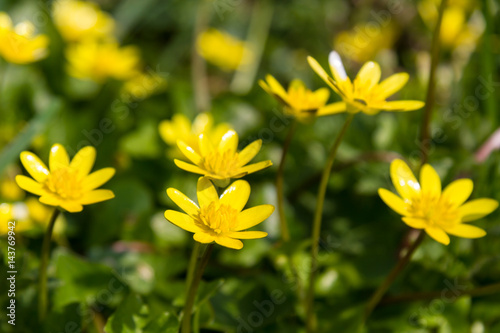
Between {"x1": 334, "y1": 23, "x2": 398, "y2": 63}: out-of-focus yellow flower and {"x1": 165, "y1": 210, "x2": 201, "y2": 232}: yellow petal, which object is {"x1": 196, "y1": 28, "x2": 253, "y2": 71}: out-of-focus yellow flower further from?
{"x1": 165, "y1": 210, "x2": 201, "y2": 232}: yellow petal

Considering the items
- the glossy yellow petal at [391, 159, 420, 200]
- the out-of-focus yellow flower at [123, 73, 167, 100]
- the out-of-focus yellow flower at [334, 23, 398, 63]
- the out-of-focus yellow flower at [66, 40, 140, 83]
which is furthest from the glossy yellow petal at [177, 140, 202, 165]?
the out-of-focus yellow flower at [334, 23, 398, 63]

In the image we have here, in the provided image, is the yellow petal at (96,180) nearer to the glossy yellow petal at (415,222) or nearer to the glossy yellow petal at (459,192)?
the glossy yellow petal at (415,222)

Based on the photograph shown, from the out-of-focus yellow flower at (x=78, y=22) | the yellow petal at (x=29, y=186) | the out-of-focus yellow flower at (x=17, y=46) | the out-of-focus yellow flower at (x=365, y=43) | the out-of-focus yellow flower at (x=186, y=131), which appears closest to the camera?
the yellow petal at (x=29, y=186)

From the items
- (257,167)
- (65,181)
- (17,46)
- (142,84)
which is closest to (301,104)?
(257,167)

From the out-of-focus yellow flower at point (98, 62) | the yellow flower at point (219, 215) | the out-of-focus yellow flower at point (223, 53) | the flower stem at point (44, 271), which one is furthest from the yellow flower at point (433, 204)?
the out-of-focus yellow flower at point (223, 53)

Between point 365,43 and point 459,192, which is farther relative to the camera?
point 365,43

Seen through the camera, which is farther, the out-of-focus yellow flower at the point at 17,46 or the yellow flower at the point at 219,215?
the out-of-focus yellow flower at the point at 17,46

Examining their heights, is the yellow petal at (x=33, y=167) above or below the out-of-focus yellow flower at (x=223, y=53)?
above

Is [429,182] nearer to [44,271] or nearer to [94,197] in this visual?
[94,197]
